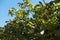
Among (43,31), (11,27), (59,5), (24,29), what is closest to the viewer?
(43,31)

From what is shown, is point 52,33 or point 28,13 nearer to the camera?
point 52,33

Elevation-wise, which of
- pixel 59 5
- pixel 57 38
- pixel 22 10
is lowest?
pixel 57 38

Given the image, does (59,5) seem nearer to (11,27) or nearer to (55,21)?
(55,21)

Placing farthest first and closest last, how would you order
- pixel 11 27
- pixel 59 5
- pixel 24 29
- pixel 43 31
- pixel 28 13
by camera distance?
pixel 28 13 → pixel 11 27 → pixel 24 29 → pixel 59 5 → pixel 43 31

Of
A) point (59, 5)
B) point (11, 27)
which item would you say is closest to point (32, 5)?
point (11, 27)

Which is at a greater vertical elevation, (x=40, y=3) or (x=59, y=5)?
(x=40, y=3)

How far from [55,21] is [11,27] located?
44.2 inches

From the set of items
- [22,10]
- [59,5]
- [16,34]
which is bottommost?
[16,34]

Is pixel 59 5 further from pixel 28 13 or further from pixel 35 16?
pixel 28 13

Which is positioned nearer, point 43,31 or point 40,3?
point 43,31

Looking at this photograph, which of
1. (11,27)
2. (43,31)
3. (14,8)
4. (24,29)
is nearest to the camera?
(43,31)

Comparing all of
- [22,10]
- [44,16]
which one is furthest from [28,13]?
[44,16]

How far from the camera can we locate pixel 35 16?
13.2 feet

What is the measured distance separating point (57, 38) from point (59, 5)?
0.70 meters
